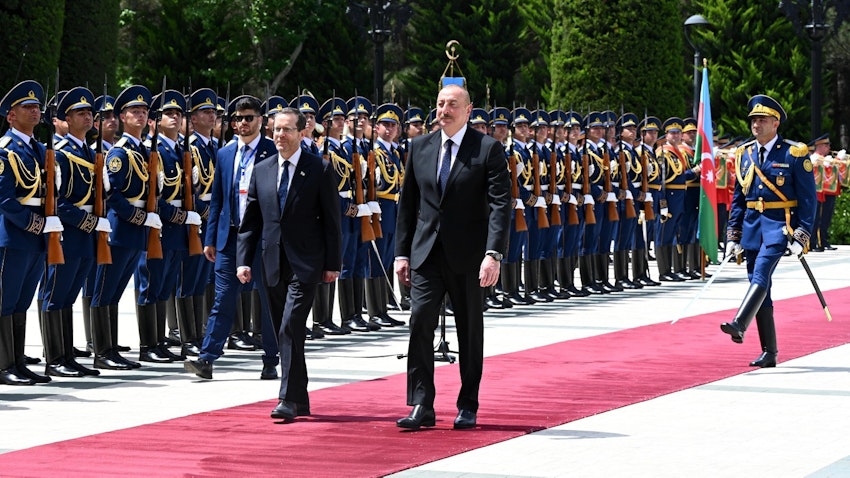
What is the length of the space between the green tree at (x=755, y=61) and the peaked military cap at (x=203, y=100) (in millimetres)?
32254

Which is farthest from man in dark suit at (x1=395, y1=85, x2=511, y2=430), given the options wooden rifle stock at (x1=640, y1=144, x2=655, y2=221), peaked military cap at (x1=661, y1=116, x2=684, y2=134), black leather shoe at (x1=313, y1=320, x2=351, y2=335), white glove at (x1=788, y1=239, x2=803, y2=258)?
peaked military cap at (x1=661, y1=116, x2=684, y2=134)

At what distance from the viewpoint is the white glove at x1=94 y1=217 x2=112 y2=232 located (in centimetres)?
1148

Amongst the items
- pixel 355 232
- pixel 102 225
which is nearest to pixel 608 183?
pixel 355 232

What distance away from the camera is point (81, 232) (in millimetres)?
11508

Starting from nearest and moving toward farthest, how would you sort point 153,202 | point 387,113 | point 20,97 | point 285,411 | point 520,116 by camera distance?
point 285,411, point 20,97, point 153,202, point 387,113, point 520,116

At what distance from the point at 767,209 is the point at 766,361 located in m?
1.10

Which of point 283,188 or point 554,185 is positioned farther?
point 554,185

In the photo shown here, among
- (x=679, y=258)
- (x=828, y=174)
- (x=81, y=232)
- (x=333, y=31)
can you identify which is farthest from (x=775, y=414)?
(x=333, y=31)

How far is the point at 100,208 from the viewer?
11.6 meters

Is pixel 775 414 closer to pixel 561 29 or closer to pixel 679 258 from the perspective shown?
pixel 679 258

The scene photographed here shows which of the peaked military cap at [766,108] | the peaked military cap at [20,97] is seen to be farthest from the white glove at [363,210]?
the peaked military cap at [20,97]

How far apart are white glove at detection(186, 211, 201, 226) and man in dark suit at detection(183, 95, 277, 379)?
119 centimetres

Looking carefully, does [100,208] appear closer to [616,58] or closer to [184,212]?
[184,212]

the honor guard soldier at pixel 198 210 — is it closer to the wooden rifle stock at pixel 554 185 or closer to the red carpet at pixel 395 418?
the red carpet at pixel 395 418
